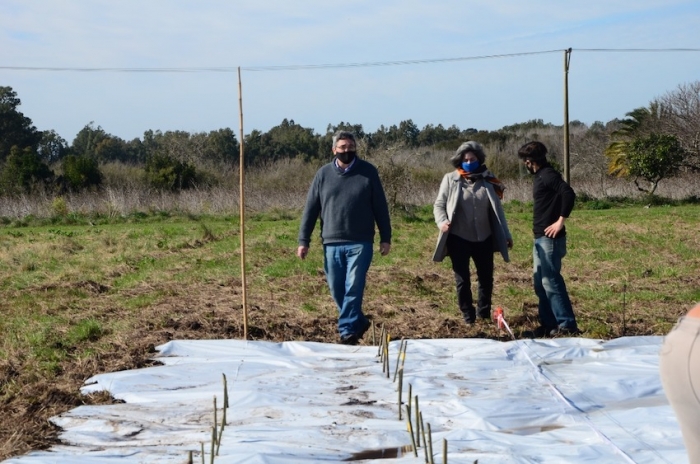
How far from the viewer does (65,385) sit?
6199 mm

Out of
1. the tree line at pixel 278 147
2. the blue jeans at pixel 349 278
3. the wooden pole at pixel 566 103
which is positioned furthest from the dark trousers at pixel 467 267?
the wooden pole at pixel 566 103

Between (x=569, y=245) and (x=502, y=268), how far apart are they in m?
3.02

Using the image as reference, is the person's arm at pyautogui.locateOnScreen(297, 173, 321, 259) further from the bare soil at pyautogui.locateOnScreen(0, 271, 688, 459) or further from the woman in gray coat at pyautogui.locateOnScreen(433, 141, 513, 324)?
the woman in gray coat at pyautogui.locateOnScreen(433, 141, 513, 324)

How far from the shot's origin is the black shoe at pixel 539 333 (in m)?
7.84

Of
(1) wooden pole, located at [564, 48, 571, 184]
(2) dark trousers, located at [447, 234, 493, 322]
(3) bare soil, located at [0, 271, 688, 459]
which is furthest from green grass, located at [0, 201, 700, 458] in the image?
(1) wooden pole, located at [564, 48, 571, 184]

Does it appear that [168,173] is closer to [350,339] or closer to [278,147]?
[278,147]

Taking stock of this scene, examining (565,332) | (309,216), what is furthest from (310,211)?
(565,332)

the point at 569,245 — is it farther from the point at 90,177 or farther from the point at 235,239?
the point at 90,177

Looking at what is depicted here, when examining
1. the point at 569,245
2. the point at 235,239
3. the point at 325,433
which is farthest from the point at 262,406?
the point at 235,239

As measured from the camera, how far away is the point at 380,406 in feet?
17.4

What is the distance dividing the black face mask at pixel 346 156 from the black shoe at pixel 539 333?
6.79ft

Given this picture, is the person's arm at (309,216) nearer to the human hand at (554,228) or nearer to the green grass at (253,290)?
the green grass at (253,290)

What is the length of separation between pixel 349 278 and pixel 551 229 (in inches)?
65.3

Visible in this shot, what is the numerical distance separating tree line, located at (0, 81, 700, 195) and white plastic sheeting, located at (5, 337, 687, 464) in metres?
14.0
